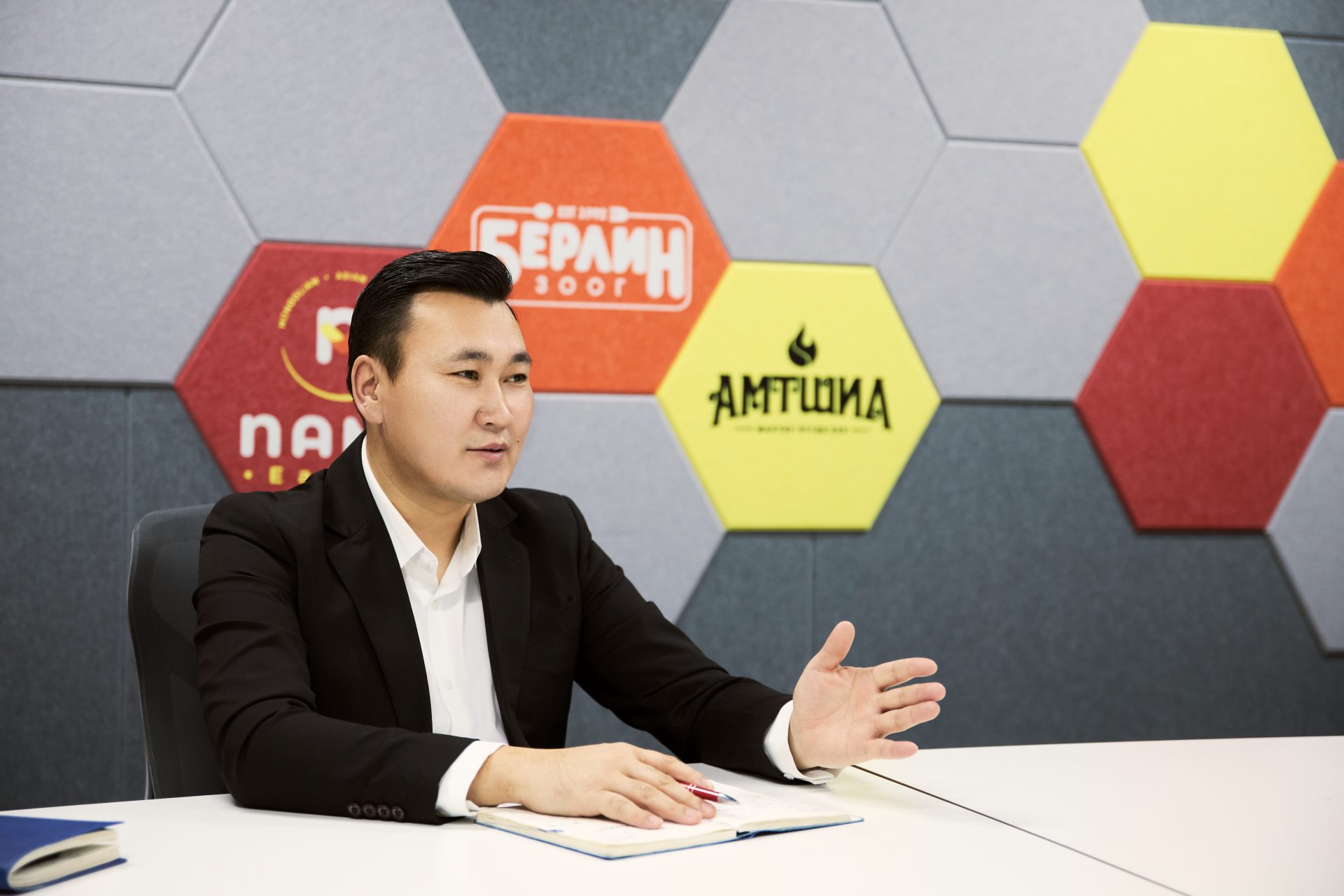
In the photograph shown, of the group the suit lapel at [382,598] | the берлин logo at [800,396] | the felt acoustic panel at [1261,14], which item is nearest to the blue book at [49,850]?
the suit lapel at [382,598]

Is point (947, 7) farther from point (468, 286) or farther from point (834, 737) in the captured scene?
point (834, 737)

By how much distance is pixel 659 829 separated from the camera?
108cm

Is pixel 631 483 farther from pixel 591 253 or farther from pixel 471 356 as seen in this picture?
pixel 471 356

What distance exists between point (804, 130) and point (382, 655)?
1.81 m

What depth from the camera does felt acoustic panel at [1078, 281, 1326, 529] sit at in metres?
2.94

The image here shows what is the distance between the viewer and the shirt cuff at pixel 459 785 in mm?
1120

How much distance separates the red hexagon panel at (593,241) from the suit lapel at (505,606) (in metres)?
1.05

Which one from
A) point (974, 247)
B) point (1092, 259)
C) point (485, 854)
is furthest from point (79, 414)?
point (1092, 259)

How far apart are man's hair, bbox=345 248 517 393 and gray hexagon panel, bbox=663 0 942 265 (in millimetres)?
1214

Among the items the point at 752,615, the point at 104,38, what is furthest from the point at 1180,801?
the point at 104,38

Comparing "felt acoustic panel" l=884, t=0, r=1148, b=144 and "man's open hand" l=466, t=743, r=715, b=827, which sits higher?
"felt acoustic panel" l=884, t=0, r=1148, b=144

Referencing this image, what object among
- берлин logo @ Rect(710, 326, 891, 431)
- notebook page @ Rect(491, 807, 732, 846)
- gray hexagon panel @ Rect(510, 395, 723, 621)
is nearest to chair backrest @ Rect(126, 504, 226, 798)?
notebook page @ Rect(491, 807, 732, 846)

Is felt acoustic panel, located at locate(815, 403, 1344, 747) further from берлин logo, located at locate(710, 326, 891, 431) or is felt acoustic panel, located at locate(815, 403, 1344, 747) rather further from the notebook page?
the notebook page

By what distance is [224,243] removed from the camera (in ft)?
8.19
